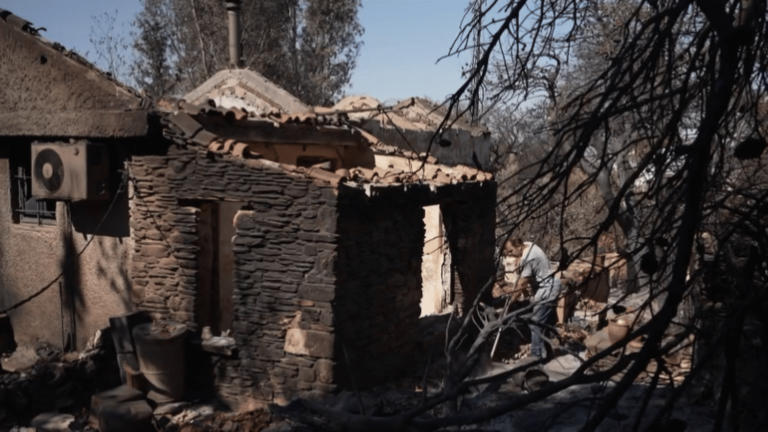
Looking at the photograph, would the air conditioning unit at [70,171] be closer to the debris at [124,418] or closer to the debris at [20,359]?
the debris at [20,359]

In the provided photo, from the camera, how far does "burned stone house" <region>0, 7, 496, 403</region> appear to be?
8.18 m

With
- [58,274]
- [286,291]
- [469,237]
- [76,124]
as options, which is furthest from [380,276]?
[58,274]

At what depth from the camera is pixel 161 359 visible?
8.50m

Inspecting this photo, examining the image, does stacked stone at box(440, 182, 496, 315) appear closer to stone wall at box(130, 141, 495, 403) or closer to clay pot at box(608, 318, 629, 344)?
stone wall at box(130, 141, 495, 403)

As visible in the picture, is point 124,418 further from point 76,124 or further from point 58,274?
point 76,124

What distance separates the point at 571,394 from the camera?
7016 mm

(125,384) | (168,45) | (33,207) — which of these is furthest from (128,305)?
(168,45)

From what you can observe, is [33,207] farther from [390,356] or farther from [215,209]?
[390,356]

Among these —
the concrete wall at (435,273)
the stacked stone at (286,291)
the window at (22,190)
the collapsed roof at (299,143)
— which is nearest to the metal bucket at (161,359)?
the stacked stone at (286,291)

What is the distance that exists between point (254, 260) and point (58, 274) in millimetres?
3277

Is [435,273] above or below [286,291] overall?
below

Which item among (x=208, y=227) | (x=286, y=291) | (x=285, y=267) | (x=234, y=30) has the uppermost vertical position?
(x=234, y=30)

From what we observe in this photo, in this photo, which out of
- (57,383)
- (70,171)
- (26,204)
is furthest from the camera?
(26,204)

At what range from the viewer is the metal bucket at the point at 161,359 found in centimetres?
845
